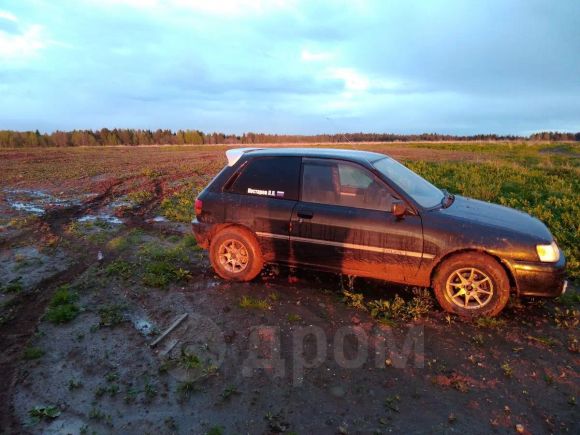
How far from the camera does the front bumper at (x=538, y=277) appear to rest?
4.46 m

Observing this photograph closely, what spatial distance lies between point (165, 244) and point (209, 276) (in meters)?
2.03

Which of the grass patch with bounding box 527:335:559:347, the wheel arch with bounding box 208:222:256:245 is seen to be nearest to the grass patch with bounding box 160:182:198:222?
the wheel arch with bounding box 208:222:256:245

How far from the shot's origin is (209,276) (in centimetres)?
598

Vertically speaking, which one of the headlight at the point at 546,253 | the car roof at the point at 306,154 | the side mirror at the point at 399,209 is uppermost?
the car roof at the point at 306,154

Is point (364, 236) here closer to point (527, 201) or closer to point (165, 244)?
point (165, 244)

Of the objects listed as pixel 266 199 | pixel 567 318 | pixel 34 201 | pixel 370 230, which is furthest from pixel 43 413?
pixel 34 201

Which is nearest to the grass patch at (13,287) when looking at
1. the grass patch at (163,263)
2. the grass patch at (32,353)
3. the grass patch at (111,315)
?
the grass patch at (111,315)

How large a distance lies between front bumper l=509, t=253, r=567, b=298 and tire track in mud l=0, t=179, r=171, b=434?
4.82 metres

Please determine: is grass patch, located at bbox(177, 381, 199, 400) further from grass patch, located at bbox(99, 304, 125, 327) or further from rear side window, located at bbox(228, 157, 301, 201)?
rear side window, located at bbox(228, 157, 301, 201)

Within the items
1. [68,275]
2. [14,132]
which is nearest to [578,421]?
[68,275]

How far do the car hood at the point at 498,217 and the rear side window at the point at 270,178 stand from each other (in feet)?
6.25

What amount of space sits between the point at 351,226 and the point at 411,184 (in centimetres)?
111

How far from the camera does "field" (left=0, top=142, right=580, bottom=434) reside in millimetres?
3209

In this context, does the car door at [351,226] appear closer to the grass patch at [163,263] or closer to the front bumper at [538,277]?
the front bumper at [538,277]
